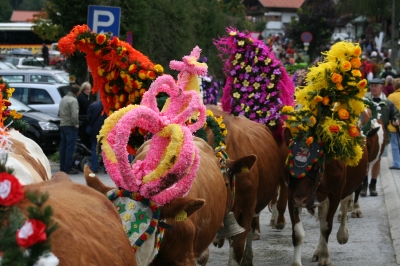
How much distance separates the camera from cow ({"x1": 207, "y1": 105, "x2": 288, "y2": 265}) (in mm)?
8344

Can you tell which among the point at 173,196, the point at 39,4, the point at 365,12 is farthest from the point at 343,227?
the point at 39,4

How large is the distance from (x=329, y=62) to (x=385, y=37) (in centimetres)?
4109

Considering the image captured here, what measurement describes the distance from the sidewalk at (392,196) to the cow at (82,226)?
18.3ft

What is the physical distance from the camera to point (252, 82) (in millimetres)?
9906

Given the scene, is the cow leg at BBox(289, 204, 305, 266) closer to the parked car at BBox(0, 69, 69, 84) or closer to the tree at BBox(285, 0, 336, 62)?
the parked car at BBox(0, 69, 69, 84)

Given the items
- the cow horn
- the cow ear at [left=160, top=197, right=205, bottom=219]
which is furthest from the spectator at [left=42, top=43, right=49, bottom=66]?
the cow ear at [left=160, top=197, right=205, bottom=219]

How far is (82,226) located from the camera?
3654 mm

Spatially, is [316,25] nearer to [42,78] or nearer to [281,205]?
[42,78]

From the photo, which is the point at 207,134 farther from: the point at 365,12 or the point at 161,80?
the point at 365,12

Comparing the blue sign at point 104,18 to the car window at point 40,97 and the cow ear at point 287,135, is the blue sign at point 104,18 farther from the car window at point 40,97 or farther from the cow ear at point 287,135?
the car window at point 40,97

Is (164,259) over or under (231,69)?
under

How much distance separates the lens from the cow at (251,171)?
328 inches

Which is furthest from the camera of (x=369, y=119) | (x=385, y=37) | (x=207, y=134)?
(x=385, y=37)

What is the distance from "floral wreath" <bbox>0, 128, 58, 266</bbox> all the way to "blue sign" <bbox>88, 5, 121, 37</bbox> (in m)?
9.63
